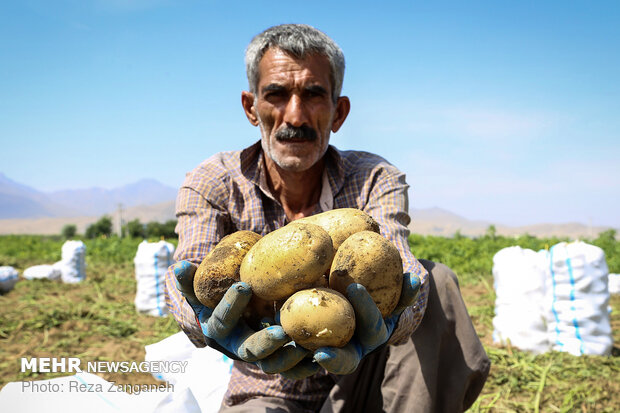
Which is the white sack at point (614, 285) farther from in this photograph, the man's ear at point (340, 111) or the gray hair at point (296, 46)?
the gray hair at point (296, 46)

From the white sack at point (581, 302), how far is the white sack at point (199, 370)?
2.91m

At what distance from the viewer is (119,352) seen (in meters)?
4.52

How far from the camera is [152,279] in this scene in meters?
6.14

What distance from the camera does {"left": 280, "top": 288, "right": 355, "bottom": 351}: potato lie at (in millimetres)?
1417

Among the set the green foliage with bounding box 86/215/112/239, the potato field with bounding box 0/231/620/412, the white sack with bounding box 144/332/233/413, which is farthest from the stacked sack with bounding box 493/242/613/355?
the green foliage with bounding box 86/215/112/239

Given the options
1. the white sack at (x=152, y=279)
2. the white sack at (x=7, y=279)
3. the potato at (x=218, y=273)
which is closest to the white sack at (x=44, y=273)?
the white sack at (x=7, y=279)

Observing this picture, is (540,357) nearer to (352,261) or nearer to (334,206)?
(334,206)

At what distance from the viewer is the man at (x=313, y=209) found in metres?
2.18

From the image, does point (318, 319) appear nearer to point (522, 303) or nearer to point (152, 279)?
point (522, 303)

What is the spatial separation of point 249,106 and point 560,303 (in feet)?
10.4

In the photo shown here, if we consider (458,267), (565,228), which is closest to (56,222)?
(565,228)

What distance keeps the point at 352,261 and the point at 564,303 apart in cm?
335

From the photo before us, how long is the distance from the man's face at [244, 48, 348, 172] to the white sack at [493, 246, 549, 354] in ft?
9.39

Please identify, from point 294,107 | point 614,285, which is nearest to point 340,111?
point 294,107
